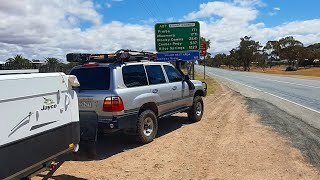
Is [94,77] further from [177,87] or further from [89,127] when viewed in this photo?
[177,87]

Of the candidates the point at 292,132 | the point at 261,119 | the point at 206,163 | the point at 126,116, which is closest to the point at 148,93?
the point at 126,116

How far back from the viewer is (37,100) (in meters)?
4.19

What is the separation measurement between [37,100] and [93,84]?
3.40 metres

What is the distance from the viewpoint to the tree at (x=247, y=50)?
123125 mm

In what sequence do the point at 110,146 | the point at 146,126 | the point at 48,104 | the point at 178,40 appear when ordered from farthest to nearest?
1. the point at 178,40
2. the point at 146,126
3. the point at 110,146
4. the point at 48,104

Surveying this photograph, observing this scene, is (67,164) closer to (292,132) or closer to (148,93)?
(148,93)

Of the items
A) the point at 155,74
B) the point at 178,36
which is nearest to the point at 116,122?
the point at 155,74

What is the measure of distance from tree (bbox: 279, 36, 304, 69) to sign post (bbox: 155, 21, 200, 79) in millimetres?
88852

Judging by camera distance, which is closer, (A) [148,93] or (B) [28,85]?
(B) [28,85]

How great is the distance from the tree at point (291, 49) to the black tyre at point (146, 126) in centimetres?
10234

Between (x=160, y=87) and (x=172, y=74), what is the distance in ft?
3.47

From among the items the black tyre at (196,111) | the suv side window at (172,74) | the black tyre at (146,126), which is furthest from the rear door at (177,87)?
the black tyre at (146,126)

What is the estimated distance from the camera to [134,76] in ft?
26.2

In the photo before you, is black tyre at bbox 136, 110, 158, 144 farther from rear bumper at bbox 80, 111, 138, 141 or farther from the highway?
the highway
